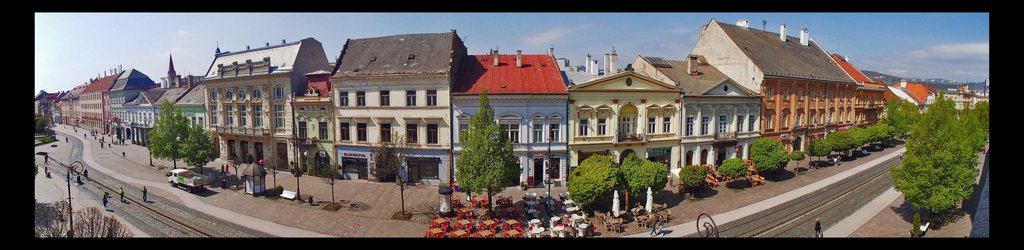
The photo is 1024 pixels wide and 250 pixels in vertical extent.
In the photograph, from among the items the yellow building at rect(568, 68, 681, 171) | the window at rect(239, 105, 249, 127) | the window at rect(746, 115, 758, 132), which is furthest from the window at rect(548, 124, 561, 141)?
the window at rect(239, 105, 249, 127)

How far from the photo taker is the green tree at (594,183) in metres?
18.3

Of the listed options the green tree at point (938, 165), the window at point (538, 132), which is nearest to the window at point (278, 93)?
the window at point (538, 132)

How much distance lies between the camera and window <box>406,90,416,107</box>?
87.4 feet

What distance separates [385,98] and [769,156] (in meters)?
23.0

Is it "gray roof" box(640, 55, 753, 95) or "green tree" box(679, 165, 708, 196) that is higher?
"gray roof" box(640, 55, 753, 95)

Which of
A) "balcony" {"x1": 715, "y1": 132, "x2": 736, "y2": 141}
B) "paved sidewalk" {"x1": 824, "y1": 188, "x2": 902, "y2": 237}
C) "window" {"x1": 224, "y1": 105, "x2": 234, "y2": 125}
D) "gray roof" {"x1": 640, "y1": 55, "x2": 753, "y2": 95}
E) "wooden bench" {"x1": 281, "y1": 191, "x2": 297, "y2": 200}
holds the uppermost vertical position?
"gray roof" {"x1": 640, "y1": 55, "x2": 753, "y2": 95}

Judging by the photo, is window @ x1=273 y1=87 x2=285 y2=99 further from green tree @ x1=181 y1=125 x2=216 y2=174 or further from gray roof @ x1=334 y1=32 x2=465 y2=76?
green tree @ x1=181 y1=125 x2=216 y2=174

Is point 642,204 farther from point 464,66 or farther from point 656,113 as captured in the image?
point 464,66

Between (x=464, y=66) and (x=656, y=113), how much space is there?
12564mm

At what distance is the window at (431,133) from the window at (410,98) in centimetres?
165

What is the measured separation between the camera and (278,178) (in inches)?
1121

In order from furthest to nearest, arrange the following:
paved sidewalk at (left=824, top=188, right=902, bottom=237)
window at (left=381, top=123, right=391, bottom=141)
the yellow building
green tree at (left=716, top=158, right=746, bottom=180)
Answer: window at (left=381, top=123, right=391, bottom=141)
the yellow building
green tree at (left=716, top=158, right=746, bottom=180)
paved sidewalk at (left=824, top=188, right=902, bottom=237)

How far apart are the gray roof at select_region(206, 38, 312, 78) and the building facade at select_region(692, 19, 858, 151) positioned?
3135cm
